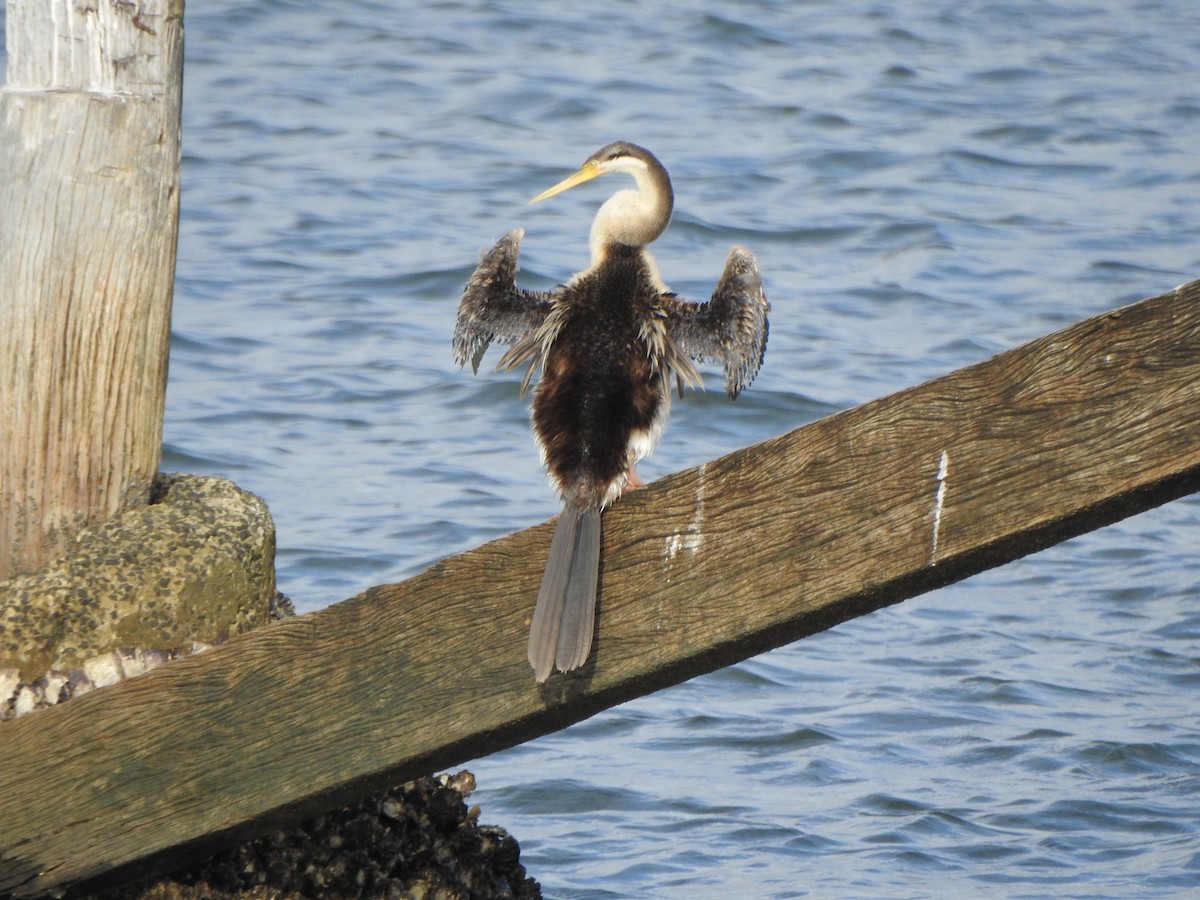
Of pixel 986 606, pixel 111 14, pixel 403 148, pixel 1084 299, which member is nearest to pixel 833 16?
pixel 403 148

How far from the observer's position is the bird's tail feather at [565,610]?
2.56 m

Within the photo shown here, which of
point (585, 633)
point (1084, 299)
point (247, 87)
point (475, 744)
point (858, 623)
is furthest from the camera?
point (247, 87)

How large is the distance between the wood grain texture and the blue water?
2092 millimetres

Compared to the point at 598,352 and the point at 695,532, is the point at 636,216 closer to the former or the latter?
the point at 598,352

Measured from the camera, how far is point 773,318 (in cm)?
936

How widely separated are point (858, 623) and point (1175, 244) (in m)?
5.49

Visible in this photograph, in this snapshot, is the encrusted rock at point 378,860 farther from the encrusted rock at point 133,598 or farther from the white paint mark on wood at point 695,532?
the white paint mark on wood at point 695,532

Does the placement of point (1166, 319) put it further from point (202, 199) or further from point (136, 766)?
point (202, 199)

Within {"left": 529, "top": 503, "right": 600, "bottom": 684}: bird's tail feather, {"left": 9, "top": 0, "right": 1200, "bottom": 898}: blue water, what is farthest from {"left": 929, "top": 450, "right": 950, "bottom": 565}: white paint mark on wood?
{"left": 9, "top": 0, "right": 1200, "bottom": 898}: blue water

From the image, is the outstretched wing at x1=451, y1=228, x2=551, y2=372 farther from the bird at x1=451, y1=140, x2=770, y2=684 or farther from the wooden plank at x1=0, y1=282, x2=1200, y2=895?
the wooden plank at x1=0, y1=282, x2=1200, y2=895

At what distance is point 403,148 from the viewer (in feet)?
40.0

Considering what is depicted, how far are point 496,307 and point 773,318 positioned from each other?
18.7ft

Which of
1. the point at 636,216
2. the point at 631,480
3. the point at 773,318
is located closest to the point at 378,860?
the point at 631,480

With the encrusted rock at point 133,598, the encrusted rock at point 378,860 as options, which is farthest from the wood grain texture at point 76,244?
the encrusted rock at point 378,860
